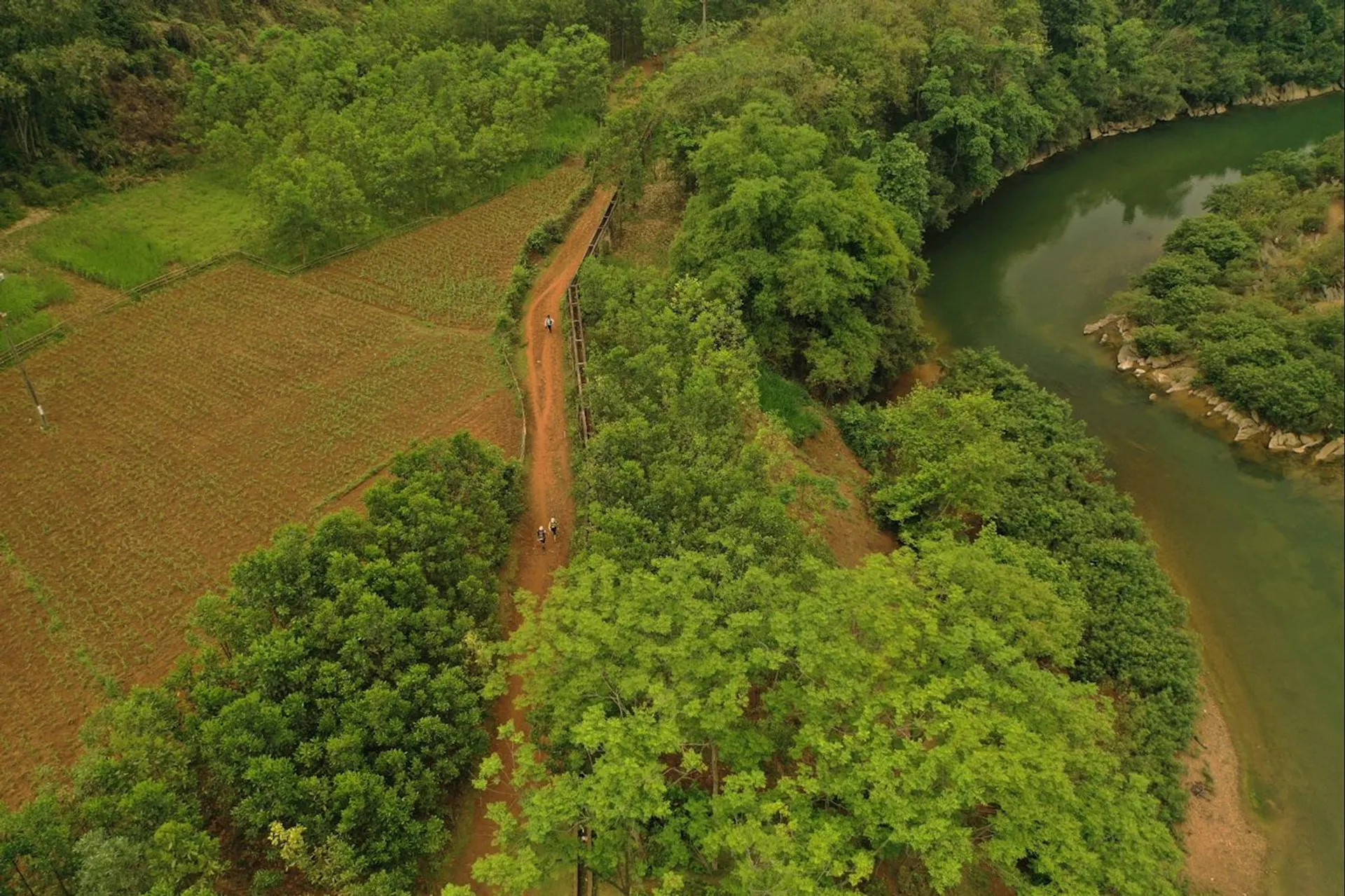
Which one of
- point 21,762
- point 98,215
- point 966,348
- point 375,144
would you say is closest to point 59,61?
point 98,215

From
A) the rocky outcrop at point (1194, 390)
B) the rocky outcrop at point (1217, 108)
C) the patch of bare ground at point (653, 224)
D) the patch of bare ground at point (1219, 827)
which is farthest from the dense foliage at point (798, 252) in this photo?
the rocky outcrop at point (1217, 108)

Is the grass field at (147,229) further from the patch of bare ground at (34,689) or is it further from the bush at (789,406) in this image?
the bush at (789,406)

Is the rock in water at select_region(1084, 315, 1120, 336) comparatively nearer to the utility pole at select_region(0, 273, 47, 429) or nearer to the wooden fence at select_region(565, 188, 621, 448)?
the wooden fence at select_region(565, 188, 621, 448)

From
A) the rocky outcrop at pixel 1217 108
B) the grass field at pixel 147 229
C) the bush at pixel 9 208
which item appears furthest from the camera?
the rocky outcrop at pixel 1217 108

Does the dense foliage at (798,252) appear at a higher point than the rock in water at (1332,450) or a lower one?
higher

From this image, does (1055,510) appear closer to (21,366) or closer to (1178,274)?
(1178,274)

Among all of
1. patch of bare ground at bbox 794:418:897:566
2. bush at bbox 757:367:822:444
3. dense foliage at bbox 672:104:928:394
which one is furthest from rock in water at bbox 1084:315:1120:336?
bush at bbox 757:367:822:444

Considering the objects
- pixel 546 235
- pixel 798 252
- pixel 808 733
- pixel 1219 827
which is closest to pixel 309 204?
pixel 546 235

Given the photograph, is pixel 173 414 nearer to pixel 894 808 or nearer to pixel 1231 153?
pixel 894 808
